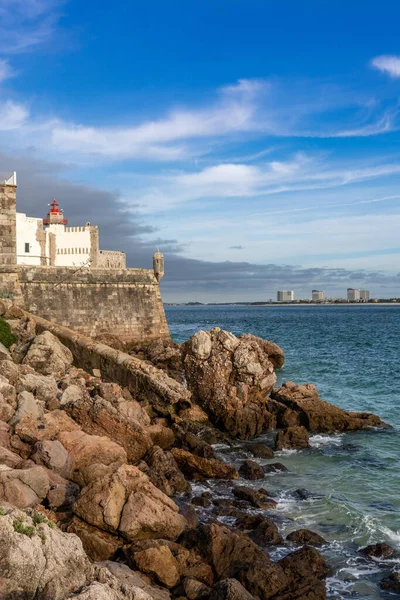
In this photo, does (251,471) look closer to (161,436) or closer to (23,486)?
(161,436)

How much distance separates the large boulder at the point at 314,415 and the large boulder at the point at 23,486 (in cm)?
1020

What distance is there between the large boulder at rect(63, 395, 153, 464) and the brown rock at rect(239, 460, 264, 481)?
2.29 metres

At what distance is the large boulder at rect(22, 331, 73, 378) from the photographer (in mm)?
18906

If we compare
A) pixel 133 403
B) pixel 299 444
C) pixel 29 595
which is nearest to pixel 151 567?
pixel 29 595

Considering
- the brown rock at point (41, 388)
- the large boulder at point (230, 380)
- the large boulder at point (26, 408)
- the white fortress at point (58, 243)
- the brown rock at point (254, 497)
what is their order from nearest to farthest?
the brown rock at point (254, 497)
the large boulder at point (26, 408)
the brown rock at point (41, 388)
the large boulder at point (230, 380)
the white fortress at point (58, 243)

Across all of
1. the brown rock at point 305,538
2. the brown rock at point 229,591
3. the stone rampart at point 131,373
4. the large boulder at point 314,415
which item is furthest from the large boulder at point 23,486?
the large boulder at point 314,415

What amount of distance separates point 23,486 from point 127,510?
167cm

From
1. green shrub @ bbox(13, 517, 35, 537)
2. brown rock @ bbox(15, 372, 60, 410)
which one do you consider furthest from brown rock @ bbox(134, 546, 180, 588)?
brown rock @ bbox(15, 372, 60, 410)

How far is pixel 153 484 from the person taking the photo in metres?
10.6

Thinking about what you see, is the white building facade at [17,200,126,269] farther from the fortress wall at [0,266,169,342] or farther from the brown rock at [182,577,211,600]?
the brown rock at [182,577,211,600]

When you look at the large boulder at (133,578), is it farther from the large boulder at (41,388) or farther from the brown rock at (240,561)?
the large boulder at (41,388)

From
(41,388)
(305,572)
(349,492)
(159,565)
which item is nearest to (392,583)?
(305,572)

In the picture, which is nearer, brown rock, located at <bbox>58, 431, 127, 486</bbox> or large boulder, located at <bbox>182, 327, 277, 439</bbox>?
brown rock, located at <bbox>58, 431, 127, 486</bbox>

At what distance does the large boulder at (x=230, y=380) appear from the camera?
56.7 ft
